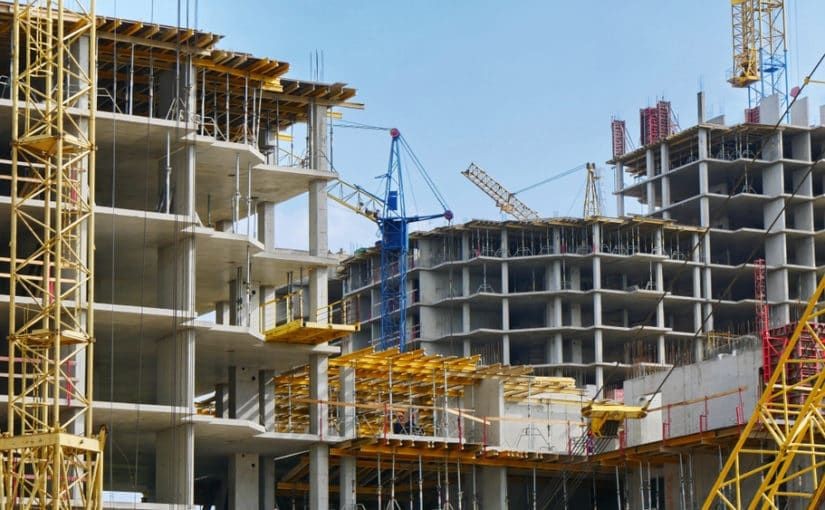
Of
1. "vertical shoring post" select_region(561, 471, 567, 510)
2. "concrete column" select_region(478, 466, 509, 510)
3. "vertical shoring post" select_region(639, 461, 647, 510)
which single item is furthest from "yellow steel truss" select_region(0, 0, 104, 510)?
"vertical shoring post" select_region(639, 461, 647, 510)

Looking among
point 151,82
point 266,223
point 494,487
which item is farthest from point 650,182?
point 151,82

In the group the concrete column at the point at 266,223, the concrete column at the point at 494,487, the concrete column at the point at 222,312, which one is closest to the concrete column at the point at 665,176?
the concrete column at the point at 494,487

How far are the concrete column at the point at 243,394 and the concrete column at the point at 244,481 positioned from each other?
5.85ft

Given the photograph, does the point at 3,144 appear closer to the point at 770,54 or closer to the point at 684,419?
the point at 684,419

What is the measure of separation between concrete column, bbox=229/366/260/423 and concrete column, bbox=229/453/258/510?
Result: 1.78m

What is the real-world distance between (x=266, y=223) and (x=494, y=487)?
1655 centimetres

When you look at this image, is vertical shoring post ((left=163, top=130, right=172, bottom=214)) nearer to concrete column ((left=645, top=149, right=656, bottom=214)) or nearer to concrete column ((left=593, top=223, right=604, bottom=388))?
concrete column ((left=593, top=223, right=604, bottom=388))

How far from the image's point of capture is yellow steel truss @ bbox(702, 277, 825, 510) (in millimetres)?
61344

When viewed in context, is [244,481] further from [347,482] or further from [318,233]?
[318,233]

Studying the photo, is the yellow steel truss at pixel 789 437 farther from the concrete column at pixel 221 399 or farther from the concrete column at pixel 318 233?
the concrete column at pixel 221 399

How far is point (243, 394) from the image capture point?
8000 centimetres

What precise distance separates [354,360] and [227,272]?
7.10m

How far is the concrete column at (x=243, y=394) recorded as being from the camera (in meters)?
79.4

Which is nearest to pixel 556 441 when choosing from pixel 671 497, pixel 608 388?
pixel 671 497
